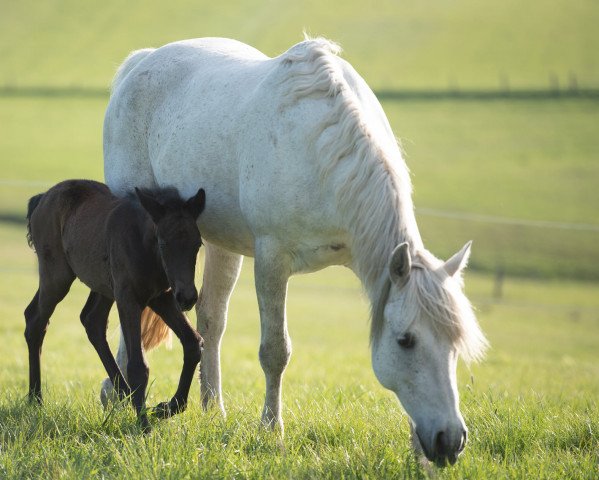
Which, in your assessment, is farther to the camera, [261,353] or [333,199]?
[261,353]

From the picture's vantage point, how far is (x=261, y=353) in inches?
190

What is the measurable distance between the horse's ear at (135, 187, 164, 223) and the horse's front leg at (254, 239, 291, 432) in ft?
1.90

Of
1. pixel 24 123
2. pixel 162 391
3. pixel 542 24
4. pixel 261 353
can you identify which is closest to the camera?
pixel 261 353

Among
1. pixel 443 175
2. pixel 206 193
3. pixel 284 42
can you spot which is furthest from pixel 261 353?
pixel 284 42

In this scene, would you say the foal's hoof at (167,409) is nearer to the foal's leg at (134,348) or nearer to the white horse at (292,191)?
the foal's leg at (134,348)

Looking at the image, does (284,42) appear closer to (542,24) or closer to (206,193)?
(542,24)

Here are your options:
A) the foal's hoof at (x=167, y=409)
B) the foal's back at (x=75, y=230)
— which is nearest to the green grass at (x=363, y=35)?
the foal's back at (x=75, y=230)

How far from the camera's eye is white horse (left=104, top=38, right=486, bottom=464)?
3.85m

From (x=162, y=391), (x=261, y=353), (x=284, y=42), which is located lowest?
(x=284, y=42)

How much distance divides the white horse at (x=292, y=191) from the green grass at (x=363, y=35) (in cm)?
4219

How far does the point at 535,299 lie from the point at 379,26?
36.8 m

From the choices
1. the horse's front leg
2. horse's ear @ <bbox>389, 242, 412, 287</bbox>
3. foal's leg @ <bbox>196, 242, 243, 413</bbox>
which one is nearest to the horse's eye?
horse's ear @ <bbox>389, 242, 412, 287</bbox>

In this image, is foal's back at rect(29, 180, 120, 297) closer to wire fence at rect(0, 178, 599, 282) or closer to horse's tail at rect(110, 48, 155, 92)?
horse's tail at rect(110, 48, 155, 92)

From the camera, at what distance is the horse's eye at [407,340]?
3.87 meters
